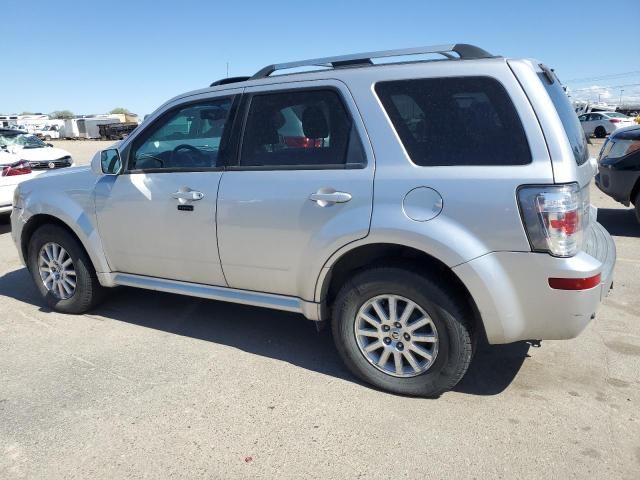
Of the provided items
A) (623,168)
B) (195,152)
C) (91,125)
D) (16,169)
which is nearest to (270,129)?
(195,152)

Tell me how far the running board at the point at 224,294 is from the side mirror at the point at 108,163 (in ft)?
2.67

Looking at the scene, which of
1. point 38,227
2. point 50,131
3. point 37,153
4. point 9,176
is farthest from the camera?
point 50,131

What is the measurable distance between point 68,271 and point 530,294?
3.67 metres

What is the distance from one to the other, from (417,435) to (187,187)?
217 centimetres

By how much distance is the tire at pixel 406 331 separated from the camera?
2.93 metres

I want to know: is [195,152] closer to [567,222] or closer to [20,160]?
[567,222]

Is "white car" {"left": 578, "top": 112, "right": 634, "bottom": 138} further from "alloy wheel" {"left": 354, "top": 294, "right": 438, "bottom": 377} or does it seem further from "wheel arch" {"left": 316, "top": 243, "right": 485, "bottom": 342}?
"alloy wheel" {"left": 354, "top": 294, "right": 438, "bottom": 377}

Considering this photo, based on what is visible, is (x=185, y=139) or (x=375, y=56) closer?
(x=375, y=56)

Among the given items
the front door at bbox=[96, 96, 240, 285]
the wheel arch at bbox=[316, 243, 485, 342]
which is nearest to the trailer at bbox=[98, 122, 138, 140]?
the front door at bbox=[96, 96, 240, 285]

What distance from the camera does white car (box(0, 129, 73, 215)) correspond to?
8242 mm

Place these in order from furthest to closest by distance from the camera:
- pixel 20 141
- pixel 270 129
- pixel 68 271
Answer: pixel 20 141 < pixel 68 271 < pixel 270 129

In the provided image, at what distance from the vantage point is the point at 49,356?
12.6 ft

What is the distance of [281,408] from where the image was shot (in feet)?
10.1

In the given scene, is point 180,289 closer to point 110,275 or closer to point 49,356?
point 110,275
